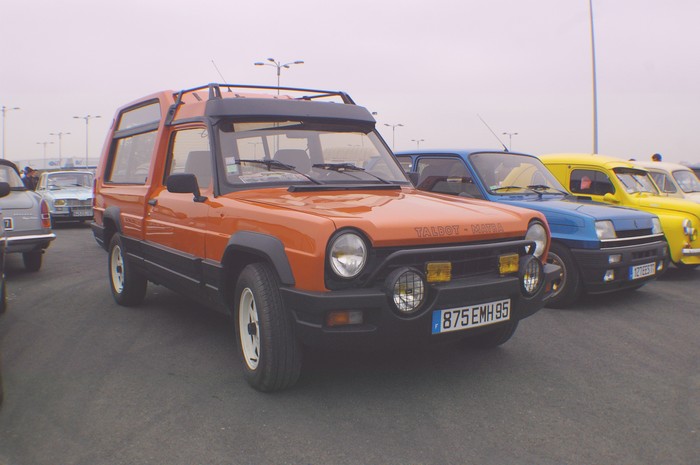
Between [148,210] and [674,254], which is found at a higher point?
[148,210]

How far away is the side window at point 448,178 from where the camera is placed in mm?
6965

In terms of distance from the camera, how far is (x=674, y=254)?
307 inches

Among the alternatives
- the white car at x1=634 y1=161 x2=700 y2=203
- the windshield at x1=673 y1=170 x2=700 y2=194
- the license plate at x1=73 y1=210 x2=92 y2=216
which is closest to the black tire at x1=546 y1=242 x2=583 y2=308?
the white car at x1=634 y1=161 x2=700 y2=203

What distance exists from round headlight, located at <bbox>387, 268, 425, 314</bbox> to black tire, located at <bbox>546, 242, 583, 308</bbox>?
3302 millimetres

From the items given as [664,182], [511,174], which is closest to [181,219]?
[511,174]

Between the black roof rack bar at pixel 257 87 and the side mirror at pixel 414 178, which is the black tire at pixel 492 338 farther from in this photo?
the black roof rack bar at pixel 257 87

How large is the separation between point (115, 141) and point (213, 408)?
4.15 metres

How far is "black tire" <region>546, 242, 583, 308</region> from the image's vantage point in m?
6.20

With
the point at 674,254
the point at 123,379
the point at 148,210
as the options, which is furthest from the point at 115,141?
the point at 674,254

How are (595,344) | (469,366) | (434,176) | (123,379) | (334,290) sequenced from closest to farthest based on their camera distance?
(334,290), (123,379), (469,366), (595,344), (434,176)

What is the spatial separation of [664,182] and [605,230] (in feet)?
14.1

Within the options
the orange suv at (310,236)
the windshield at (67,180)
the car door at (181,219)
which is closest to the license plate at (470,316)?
the orange suv at (310,236)

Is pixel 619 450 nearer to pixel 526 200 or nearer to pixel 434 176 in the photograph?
pixel 526 200

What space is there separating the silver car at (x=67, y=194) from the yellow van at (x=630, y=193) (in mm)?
12219
